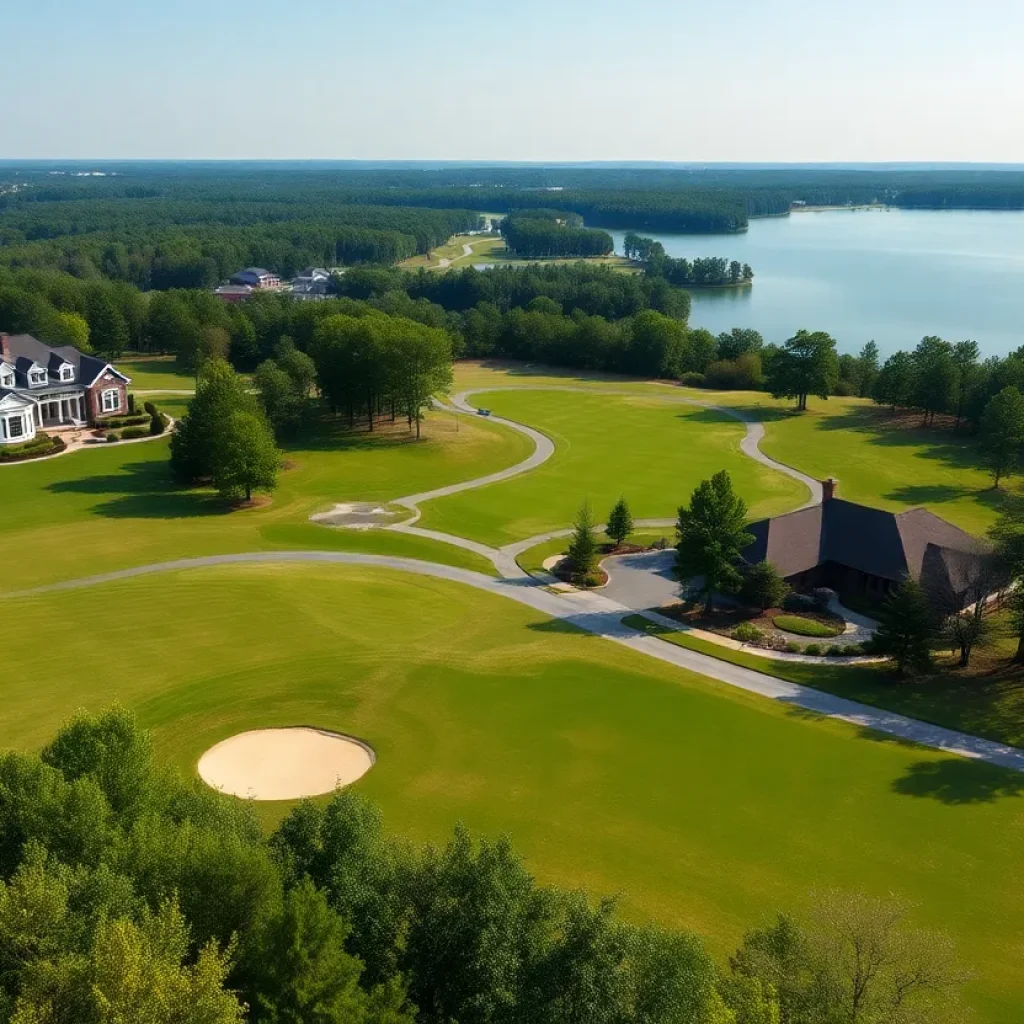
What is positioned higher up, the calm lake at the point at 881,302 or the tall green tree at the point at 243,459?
the calm lake at the point at 881,302

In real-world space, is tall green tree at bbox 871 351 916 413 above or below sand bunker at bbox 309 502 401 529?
above

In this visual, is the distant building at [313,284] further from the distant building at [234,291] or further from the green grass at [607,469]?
the green grass at [607,469]

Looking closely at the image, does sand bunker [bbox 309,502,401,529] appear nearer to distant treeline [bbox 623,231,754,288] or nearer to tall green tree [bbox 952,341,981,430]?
tall green tree [bbox 952,341,981,430]

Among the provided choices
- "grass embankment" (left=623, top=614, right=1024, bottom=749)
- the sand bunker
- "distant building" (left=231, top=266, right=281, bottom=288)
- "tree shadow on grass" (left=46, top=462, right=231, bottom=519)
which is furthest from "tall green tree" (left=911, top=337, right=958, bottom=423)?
"distant building" (left=231, top=266, right=281, bottom=288)

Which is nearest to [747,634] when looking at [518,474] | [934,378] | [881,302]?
[518,474]

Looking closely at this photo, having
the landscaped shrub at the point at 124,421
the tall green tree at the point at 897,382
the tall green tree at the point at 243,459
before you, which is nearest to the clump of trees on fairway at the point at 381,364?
the landscaped shrub at the point at 124,421

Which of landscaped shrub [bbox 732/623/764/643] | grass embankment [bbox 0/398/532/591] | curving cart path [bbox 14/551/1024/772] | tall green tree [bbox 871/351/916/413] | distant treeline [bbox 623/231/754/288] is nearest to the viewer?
curving cart path [bbox 14/551/1024/772]

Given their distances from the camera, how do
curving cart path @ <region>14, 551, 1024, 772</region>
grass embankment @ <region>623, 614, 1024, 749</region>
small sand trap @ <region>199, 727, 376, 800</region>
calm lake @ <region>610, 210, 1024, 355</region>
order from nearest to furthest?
small sand trap @ <region>199, 727, 376, 800</region>, curving cart path @ <region>14, 551, 1024, 772</region>, grass embankment @ <region>623, 614, 1024, 749</region>, calm lake @ <region>610, 210, 1024, 355</region>
